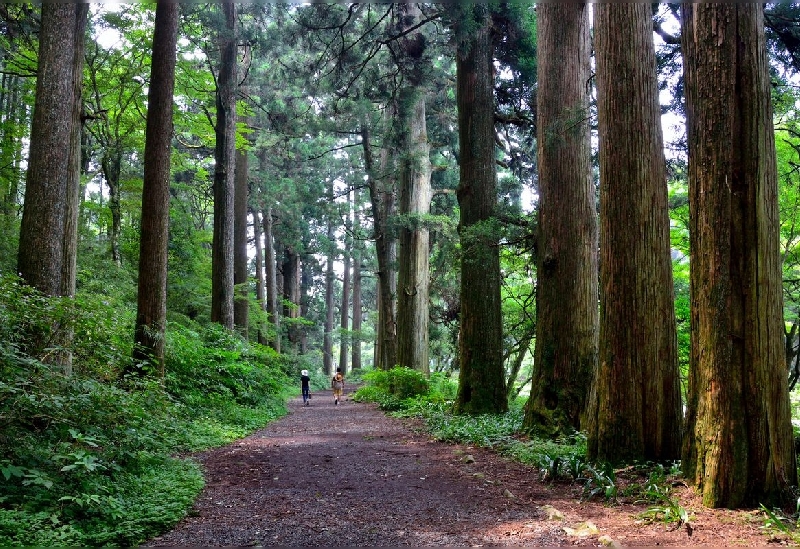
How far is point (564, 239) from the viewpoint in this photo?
909cm

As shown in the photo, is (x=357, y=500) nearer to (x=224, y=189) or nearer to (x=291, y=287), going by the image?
(x=224, y=189)

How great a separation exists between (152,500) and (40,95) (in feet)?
21.8

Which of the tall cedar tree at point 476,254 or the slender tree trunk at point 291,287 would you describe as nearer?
the tall cedar tree at point 476,254

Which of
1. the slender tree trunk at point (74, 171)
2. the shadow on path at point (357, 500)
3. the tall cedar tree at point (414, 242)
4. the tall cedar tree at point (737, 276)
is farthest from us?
the tall cedar tree at point (414, 242)

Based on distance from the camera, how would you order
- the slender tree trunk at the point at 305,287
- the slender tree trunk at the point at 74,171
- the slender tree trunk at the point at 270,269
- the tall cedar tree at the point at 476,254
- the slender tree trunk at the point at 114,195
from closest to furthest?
1. the slender tree trunk at the point at 74,171
2. the tall cedar tree at the point at 476,254
3. the slender tree trunk at the point at 114,195
4. the slender tree trunk at the point at 270,269
5. the slender tree trunk at the point at 305,287

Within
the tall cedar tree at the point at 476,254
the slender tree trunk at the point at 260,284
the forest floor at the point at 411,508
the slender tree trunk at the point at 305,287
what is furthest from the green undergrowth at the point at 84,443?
the slender tree trunk at the point at 305,287

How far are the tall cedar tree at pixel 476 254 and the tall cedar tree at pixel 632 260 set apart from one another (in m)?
4.81

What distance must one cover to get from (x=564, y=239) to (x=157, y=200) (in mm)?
7071

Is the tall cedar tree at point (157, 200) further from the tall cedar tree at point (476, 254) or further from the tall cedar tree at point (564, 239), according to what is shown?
the tall cedar tree at point (564, 239)

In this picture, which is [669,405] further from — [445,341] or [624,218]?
[445,341]

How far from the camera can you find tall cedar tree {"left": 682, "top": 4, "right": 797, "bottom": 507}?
461 cm

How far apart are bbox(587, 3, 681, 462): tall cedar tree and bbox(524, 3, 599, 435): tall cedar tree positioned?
1.71 m

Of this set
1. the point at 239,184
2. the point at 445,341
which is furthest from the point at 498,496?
the point at 445,341

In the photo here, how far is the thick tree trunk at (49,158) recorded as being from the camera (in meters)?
8.30
